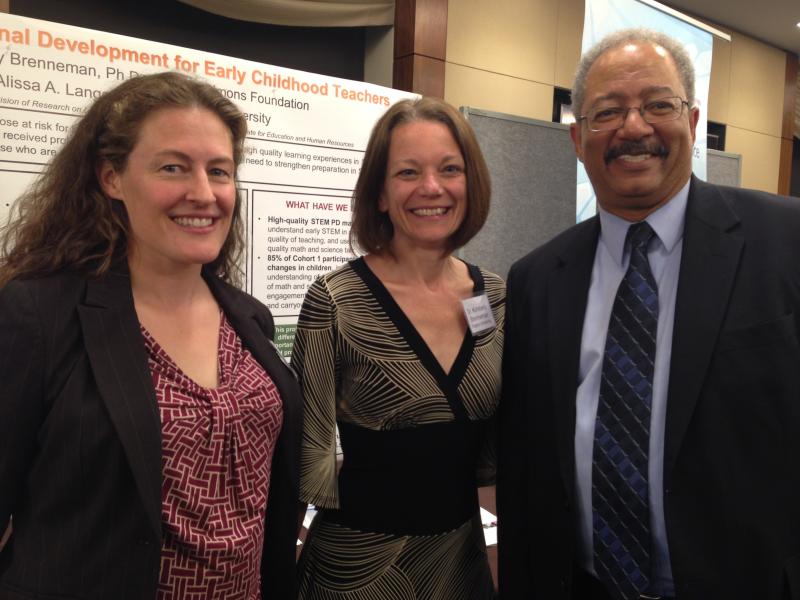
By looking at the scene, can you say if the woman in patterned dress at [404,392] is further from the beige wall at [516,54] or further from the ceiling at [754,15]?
the ceiling at [754,15]

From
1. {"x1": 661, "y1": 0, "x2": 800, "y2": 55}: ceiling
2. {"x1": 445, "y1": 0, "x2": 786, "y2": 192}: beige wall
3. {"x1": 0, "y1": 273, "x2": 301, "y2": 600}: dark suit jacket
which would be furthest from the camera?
{"x1": 661, "y1": 0, "x2": 800, "y2": 55}: ceiling

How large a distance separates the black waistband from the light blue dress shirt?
283 mm

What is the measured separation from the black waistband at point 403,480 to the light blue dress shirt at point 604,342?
0.93 feet

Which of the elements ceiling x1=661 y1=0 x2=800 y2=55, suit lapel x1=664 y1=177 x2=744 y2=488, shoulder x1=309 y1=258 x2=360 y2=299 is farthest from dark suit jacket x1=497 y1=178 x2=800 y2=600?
ceiling x1=661 y1=0 x2=800 y2=55

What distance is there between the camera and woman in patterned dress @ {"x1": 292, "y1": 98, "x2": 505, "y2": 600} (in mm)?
1457

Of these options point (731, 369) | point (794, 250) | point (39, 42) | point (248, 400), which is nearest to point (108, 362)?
point (248, 400)

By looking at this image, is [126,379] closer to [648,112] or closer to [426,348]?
[426,348]

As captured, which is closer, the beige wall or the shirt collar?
the shirt collar

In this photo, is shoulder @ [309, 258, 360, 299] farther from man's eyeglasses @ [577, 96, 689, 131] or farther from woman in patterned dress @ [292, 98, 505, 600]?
man's eyeglasses @ [577, 96, 689, 131]

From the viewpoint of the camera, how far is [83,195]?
1239mm

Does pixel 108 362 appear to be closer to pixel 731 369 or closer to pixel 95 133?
pixel 95 133

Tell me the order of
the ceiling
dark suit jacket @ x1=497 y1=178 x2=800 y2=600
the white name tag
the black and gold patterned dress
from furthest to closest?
the ceiling → the white name tag → the black and gold patterned dress → dark suit jacket @ x1=497 y1=178 x2=800 y2=600

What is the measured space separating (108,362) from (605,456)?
38.0 inches

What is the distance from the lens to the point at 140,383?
113 cm
